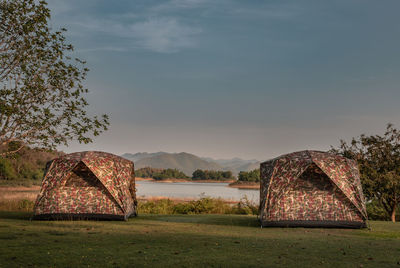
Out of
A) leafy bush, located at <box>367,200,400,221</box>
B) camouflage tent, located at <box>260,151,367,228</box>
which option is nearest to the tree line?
leafy bush, located at <box>367,200,400,221</box>

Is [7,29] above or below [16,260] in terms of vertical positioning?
above

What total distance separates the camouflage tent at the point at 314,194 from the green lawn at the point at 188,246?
52cm

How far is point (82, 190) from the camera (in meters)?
12.8

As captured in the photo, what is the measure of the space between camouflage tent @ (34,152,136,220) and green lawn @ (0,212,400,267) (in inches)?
49.5

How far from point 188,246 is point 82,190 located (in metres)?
6.27

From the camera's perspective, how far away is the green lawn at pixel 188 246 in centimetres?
644

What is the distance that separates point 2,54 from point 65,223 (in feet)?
21.6

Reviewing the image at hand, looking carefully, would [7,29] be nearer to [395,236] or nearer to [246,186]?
[395,236]

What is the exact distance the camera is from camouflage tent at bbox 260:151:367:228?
11773 millimetres

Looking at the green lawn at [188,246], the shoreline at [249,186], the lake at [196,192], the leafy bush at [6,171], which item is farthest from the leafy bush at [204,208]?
the shoreline at [249,186]

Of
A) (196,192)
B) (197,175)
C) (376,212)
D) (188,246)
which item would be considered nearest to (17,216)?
(188,246)

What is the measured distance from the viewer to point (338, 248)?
8.00m

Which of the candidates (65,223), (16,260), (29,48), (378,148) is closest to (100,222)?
(65,223)

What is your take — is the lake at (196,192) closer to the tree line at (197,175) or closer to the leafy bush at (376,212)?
the leafy bush at (376,212)
